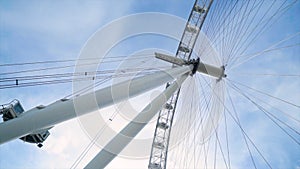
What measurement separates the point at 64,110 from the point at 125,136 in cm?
355

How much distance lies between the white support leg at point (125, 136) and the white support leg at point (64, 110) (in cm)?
→ 160

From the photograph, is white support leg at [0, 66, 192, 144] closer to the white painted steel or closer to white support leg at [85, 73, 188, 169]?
white support leg at [85, 73, 188, 169]

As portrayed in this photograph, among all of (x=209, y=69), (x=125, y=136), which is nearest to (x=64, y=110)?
(x=125, y=136)

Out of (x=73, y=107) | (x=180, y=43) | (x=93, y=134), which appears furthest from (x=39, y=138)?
(x=180, y=43)

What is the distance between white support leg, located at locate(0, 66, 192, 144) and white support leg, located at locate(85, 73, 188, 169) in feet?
5.24

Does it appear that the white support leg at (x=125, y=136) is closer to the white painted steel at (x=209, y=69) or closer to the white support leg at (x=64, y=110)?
the white support leg at (x=64, y=110)

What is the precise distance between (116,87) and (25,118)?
281 centimetres

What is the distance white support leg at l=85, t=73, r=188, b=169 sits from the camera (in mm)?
8086

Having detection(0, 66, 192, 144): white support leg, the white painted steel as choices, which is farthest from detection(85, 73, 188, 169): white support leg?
the white painted steel

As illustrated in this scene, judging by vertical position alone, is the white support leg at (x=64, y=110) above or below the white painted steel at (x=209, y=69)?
below

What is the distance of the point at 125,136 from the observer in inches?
364

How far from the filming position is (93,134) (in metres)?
11.2

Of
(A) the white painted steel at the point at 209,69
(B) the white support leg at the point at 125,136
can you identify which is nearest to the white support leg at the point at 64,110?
(B) the white support leg at the point at 125,136

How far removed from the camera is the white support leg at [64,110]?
18.0 ft
